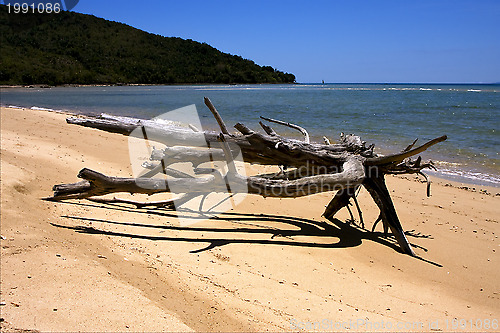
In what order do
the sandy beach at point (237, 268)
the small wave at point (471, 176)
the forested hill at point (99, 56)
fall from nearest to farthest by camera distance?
the sandy beach at point (237, 268) < the small wave at point (471, 176) < the forested hill at point (99, 56)

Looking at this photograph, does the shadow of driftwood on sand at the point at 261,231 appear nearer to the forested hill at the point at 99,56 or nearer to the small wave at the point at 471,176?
the small wave at the point at 471,176

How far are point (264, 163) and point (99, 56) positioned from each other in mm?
91748

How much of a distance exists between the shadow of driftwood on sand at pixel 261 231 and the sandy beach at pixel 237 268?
2cm

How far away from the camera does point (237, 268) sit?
3473mm

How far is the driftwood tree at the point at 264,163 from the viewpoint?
166 inches

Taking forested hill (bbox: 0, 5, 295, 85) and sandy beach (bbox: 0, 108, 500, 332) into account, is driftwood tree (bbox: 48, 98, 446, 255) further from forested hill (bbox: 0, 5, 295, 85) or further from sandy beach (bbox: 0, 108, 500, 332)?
forested hill (bbox: 0, 5, 295, 85)

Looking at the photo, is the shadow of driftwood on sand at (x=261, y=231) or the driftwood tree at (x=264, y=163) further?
the driftwood tree at (x=264, y=163)

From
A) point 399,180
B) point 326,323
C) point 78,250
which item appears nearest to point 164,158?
point 78,250

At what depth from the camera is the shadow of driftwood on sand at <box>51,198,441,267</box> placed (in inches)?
161

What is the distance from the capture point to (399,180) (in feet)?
26.6

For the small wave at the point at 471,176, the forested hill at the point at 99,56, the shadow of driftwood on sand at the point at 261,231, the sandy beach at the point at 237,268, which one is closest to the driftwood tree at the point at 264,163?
the shadow of driftwood on sand at the point at 261,231

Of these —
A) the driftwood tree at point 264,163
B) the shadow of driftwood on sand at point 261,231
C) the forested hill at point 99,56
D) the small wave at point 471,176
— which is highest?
the forested hill at point 99,56

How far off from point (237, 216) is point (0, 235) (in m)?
2.76

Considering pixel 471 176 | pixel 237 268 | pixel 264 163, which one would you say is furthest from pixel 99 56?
pixel 237 268
